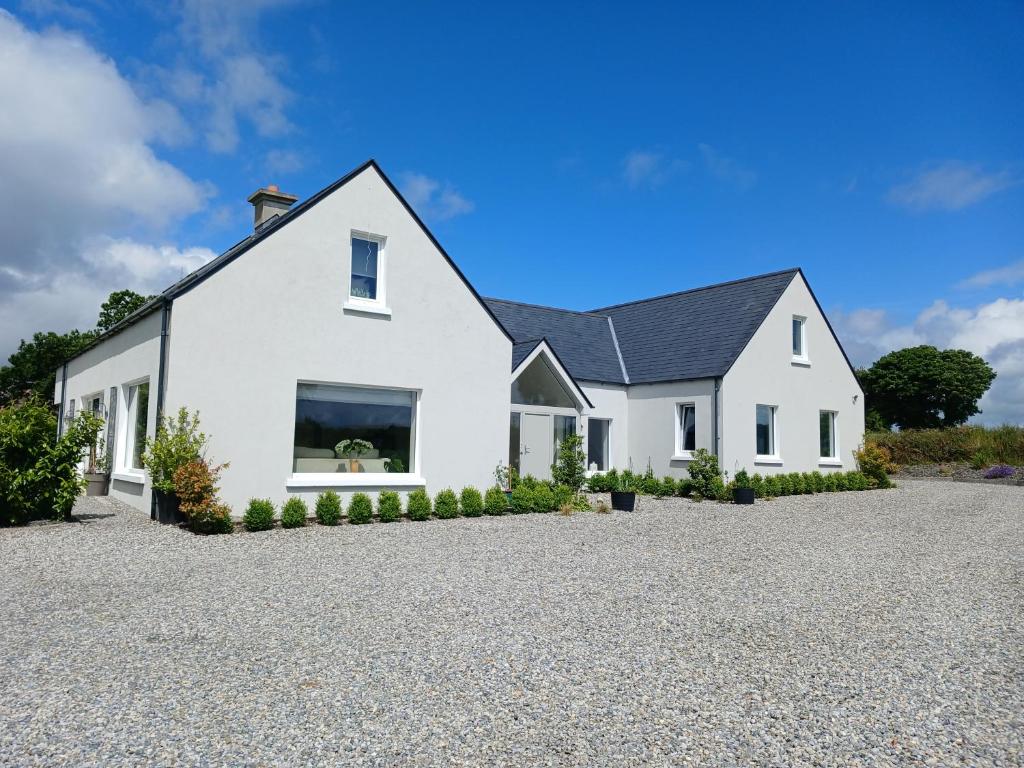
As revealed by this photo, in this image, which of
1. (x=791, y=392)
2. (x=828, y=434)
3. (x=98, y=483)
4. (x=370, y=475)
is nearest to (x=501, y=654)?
(x=370, y=475)

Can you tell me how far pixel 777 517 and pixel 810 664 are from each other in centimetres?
1061

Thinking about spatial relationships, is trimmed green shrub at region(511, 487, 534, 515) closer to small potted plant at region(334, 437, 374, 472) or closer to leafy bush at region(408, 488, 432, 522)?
leafy bush at region(408, 488, 432, 522)

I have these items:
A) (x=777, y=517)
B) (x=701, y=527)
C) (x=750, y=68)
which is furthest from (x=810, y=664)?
(x=750, y=68)

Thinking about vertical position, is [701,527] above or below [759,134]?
below

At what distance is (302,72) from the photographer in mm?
11641

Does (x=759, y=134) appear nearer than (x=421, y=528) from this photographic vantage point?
No

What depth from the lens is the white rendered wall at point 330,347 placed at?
488 inches

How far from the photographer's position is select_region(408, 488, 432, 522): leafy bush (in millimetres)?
13422

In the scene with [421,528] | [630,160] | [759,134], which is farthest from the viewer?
[630,160]

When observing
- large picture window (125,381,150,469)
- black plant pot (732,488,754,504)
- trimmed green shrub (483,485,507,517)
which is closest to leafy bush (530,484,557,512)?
trimmed green shrub (483,485,507,517)

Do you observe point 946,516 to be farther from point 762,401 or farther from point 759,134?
point 759,134

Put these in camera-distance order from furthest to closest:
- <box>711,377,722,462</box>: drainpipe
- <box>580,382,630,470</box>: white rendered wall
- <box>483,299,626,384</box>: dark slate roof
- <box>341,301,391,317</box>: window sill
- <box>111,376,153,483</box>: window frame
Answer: <box>483,299,626,384</box>: dark slate roof
<box>580,382,630,470</box>: white rendered wall
<box>711,377,722,462</box>: drainpipe
<box>111,376,153,483</box>: window frame
<box>341,301,391,317</box>: window sill

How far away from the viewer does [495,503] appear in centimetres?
1468

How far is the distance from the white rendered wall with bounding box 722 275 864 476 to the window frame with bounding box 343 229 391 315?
11.2 meters
